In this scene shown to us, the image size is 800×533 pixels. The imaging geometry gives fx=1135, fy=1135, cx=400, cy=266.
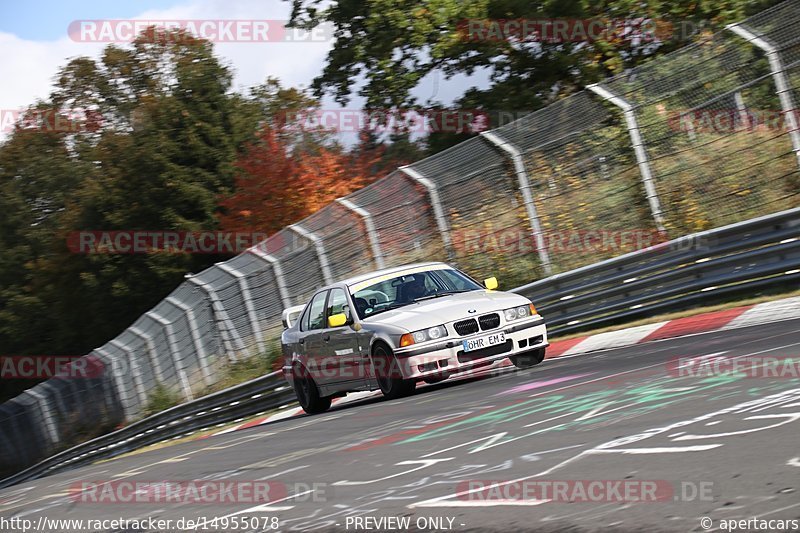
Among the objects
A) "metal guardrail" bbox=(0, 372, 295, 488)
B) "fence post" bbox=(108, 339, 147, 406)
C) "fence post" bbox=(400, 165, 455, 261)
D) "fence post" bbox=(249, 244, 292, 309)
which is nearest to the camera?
"fence post" bbox=(400, 165, 455, 261)

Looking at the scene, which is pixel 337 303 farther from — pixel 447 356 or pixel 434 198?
pixel 434 198

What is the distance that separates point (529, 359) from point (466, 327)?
4.11 feet

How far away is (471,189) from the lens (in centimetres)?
1770

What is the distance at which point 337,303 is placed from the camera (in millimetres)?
13539

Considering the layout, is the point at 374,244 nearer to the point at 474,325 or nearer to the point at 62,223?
the point at 474,325

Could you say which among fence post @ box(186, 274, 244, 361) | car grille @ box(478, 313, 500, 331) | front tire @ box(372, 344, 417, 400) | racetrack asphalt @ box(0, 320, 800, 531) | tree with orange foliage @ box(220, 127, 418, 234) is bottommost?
racetrack asphalt @ box(0, 320, 800, 531)

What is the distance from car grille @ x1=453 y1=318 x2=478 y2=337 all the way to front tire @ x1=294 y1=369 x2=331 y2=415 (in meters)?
3.10

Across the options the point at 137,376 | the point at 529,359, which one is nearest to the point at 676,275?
the point at 529,359

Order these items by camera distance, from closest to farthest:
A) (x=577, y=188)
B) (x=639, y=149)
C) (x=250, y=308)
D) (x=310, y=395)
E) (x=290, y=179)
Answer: (x=310, y=395)
(x=639, y=149)
(x=577, y=188)
(x=250, y=308)
(x=290, y=179)

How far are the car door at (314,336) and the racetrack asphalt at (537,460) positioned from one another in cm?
212

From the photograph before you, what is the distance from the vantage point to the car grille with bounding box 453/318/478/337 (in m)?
11.8

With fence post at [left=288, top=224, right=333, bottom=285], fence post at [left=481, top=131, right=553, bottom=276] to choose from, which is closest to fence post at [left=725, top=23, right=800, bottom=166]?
fence post at [left=481, top=131, right=553, bottom=276]

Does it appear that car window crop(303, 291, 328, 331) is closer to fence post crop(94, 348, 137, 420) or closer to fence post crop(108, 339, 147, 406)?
fence post crop(108, 339, 147, 406)

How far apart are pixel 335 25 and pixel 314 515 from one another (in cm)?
2681
